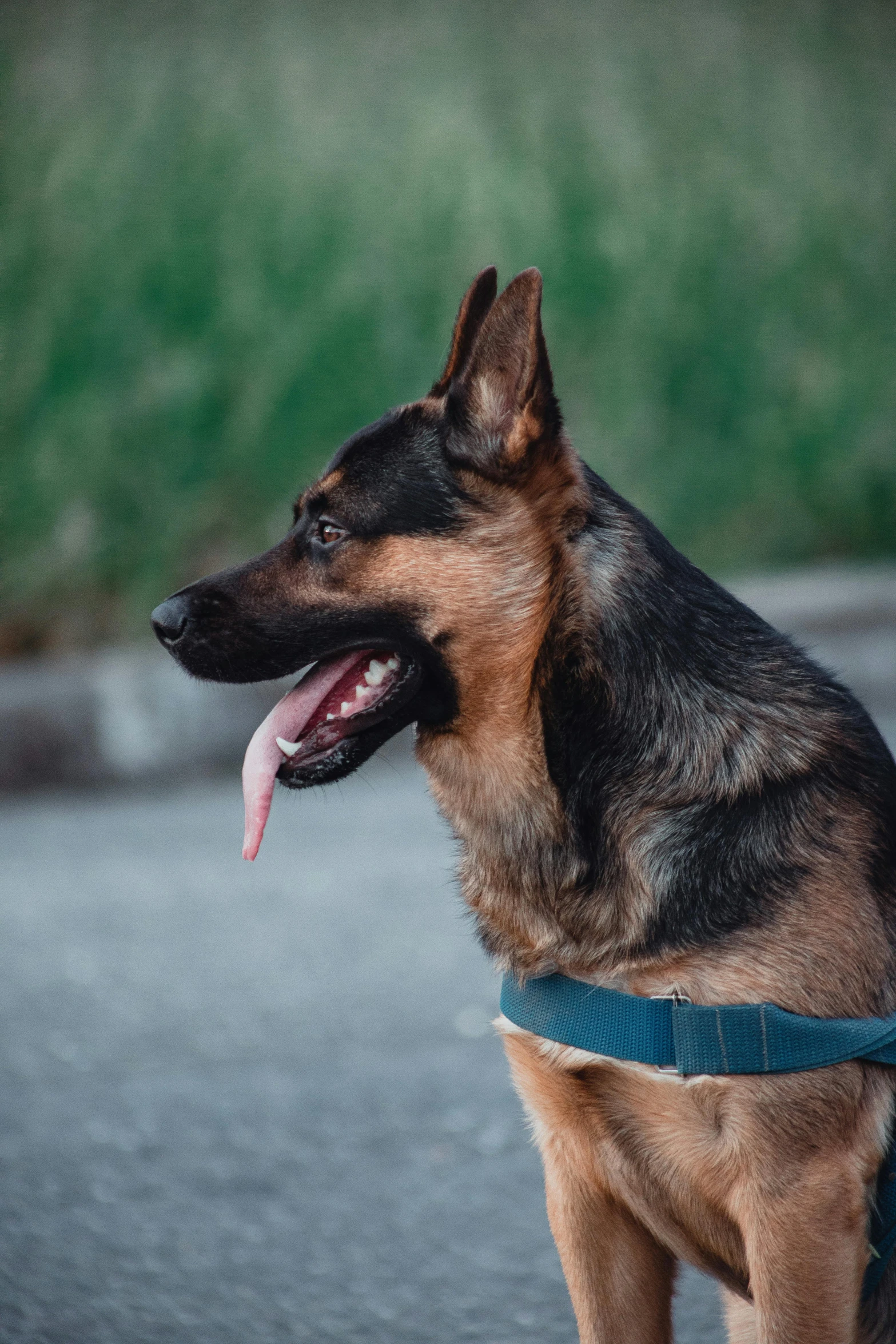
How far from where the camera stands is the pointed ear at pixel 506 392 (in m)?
2.34

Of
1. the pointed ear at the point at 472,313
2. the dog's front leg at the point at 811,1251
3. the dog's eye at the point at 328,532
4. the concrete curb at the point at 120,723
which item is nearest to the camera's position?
the dog's front leg at the point at 811,1251

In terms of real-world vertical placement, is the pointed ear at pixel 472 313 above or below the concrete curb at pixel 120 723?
above

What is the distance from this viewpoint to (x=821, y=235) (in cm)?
1134

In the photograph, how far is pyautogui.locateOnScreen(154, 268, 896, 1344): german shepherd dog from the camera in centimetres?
207

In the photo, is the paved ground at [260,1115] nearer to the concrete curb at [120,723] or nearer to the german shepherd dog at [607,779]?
the german shepherd dog at [607,779]

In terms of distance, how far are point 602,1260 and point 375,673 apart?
44.4 inches

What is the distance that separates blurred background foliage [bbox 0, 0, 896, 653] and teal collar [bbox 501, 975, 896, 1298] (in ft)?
26.4

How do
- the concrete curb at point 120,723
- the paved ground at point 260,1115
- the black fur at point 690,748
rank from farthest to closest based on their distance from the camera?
the concrete curb at point 120,723, the paved ground at point 260,1115, the black fur at point 690,748

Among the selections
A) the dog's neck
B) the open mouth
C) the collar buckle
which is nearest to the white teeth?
the open mouth

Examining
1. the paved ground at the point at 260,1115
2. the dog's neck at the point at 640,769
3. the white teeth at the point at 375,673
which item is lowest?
the paved ground at the point at 260,1115

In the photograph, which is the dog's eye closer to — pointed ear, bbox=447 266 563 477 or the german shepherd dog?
the german shepherd dog

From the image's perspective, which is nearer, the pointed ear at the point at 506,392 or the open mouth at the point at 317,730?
the pointed ear at the point at 506,392

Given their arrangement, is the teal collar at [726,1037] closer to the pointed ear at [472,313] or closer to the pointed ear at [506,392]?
the pointed ear at [506,392]

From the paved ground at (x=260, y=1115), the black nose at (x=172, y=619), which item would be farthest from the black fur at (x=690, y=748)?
the paved ground at (x=260, y=1115)
